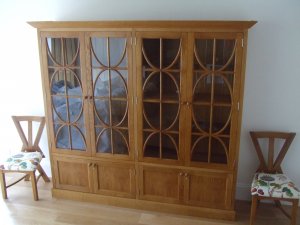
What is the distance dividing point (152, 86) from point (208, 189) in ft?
3.50

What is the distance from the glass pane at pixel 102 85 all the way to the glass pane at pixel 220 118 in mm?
964

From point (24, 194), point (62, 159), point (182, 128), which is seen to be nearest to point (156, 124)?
point (182, 128)

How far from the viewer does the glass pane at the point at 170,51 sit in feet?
7.11

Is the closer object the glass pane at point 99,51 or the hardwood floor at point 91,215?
the glass pane at point 99,51

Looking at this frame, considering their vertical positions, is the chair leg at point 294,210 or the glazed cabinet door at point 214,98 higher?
the glazed cabinet door at point 214,98

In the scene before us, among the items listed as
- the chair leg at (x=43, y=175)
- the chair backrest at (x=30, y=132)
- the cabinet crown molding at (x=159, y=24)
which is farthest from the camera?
the chair leg at (x=43, y=175)

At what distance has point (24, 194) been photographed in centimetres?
288

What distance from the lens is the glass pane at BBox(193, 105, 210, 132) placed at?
228cm

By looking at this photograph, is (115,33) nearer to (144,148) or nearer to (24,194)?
(144,148)

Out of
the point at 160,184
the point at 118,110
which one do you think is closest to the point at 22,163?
the point at 118,110

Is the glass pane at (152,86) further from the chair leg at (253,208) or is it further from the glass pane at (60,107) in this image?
the chair leg at (253,208)

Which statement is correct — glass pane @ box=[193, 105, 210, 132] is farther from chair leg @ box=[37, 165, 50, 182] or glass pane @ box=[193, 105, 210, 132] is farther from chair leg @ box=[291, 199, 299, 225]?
chair leg @ box=[37, 165, 50, 182]

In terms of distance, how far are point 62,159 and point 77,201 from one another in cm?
47

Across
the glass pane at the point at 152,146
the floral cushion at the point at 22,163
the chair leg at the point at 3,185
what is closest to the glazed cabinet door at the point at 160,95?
the glass pane at the point at 152,146
